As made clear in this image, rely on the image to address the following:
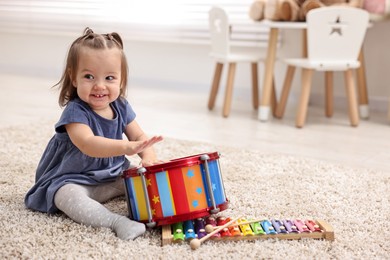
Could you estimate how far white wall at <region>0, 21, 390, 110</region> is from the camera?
3.09 meters

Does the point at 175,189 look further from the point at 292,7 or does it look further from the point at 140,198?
the point at 292,7

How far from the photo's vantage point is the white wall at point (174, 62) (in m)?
3.09

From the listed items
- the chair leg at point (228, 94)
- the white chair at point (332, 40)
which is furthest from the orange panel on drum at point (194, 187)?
the chair leg at point (228, 94)

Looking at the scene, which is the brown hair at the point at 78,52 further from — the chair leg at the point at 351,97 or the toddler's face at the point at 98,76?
the chair leg at the point at 351,97

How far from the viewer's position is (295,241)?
1.24 m

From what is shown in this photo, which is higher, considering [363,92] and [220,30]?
[220,30]

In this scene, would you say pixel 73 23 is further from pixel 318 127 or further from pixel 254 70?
pixel 318 127

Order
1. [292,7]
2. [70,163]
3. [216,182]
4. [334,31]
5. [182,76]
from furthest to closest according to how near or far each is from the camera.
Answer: [182,76]
[292,7]
[334,31]
[70,163]
[216,182]

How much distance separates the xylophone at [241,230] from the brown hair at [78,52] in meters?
0.41

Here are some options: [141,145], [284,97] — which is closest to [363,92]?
[284,97]

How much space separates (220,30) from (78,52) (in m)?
1.55

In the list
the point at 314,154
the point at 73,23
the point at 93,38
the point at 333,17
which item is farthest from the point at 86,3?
the point at 93,38

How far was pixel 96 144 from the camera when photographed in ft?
4.36

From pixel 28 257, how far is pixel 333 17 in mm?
1845
